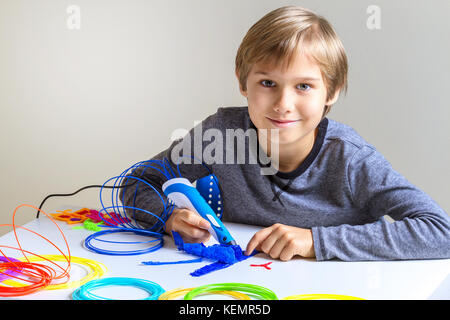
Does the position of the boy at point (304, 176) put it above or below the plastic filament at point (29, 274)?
above

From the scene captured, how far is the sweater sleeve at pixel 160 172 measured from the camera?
1175 mm

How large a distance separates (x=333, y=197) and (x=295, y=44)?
323 mm

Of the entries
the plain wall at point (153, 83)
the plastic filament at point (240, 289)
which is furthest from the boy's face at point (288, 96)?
the plain wall at point (153, 83)

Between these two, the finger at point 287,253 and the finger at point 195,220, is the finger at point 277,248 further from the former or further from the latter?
the finger at point 195,220

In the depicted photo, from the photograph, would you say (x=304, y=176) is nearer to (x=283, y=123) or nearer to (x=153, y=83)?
(x=283, y=123)

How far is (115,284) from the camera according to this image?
0.80 metres

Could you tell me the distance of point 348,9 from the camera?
6.21 ft

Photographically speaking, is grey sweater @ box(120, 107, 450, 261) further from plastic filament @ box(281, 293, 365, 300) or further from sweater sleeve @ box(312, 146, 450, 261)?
plastic filament @ box(281, 293, 365, 300)

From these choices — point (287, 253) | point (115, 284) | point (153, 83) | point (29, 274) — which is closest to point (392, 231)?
point (287, 253)

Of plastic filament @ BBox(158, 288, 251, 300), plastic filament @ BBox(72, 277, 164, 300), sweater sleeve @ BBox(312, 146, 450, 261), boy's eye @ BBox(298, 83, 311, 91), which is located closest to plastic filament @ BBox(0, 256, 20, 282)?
plastic filament @ BBox(72, 277, 164, 300)

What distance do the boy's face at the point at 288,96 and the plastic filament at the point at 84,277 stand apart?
1.39 ft

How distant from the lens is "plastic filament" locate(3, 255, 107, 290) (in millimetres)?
791

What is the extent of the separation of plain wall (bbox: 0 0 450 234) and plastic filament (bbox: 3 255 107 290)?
1.31m
